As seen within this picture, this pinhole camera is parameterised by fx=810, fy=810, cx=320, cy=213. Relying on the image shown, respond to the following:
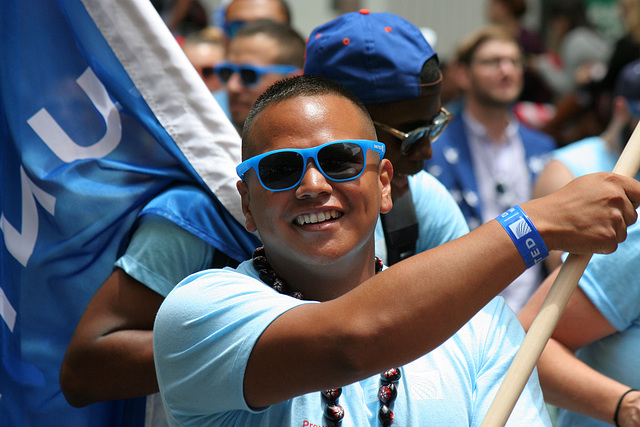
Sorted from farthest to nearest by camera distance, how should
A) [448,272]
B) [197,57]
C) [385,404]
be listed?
[197,57], [385,404], [448,272]

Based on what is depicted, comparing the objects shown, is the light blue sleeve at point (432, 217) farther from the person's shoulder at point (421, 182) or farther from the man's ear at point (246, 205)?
the man's ear at point (246, 205)

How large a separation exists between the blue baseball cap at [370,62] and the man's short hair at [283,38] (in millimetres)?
1242

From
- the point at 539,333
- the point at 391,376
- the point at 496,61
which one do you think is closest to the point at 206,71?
the point at 496,61

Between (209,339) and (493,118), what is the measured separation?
14.4 ft

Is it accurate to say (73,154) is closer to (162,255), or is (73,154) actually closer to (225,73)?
(162,255)

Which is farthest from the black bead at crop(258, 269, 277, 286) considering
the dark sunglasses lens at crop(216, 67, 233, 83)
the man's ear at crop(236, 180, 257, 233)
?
the dark sunglasses lens at crop(216, 67, 233, 83)

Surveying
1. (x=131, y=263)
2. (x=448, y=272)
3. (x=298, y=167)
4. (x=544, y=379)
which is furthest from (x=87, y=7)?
(x=544, y=379)

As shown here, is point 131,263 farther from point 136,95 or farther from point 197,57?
point 197,57

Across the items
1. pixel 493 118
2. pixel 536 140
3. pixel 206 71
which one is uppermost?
pixel 206 71

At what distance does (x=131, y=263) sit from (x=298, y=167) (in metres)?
0.61

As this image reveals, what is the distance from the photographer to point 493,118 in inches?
221

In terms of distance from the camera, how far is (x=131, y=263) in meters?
2.08

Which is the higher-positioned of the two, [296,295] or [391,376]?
[296,295]

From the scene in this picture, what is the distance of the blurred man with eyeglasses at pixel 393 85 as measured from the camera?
2385 millimetres
